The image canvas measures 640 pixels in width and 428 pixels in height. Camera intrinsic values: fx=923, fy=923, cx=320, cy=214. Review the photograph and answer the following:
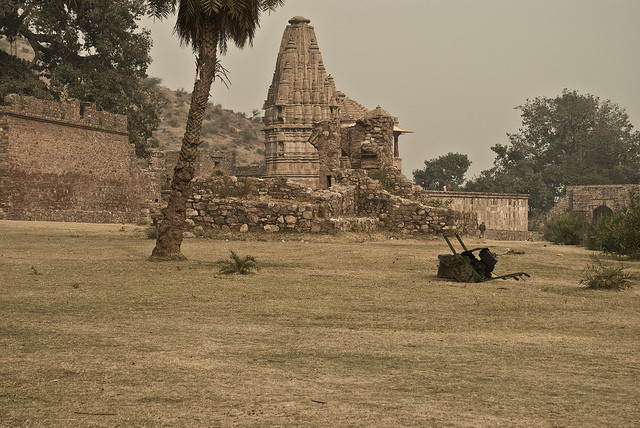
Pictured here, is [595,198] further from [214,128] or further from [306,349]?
[306,349]

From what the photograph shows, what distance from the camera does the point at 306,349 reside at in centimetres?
698

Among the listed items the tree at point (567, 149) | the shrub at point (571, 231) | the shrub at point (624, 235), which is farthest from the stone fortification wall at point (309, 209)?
the tree at point (567, 149)

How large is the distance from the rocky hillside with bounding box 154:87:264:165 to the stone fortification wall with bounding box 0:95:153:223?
4745cm

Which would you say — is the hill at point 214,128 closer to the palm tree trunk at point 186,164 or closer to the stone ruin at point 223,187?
the stone ruin at point 223,187

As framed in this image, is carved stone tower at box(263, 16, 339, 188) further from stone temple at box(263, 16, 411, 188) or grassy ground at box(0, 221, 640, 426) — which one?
grassy ground at box(0, 221, 640, 426)

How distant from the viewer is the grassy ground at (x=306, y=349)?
507 cm

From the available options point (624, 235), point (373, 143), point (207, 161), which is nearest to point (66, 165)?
point (373, 143)

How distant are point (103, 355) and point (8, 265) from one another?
278 inches

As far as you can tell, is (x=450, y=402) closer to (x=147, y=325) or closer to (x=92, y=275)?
(x=147, y=325)

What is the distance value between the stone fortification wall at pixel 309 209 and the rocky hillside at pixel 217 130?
63005mm

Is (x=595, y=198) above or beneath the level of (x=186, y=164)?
above

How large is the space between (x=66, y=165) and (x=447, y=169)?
54.3m

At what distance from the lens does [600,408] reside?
5.25 m

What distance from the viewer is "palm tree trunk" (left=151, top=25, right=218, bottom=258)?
48.6 ft
